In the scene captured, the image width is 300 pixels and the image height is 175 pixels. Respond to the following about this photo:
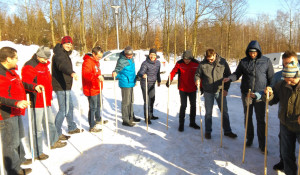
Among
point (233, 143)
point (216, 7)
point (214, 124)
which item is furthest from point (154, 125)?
point (216, 7)

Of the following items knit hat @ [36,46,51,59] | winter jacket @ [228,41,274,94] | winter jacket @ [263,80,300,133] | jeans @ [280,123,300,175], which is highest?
knit hat @ [36,46,51,59]

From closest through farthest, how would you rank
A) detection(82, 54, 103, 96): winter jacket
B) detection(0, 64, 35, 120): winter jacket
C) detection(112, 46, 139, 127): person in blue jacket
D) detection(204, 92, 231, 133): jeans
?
detection(0, 64, 35, 120): winter jacket
detection(204, 92, 231, 133): jeans
detection(82, 54, 103, 96): winter jacket
detection(112, 46, 139, 127): person in blue jacket

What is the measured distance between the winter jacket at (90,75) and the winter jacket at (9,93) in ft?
5.66

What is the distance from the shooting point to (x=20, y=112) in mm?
3078

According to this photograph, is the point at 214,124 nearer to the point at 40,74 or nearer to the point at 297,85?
the point at 297,85

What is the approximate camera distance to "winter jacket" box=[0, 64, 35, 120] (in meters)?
2.73

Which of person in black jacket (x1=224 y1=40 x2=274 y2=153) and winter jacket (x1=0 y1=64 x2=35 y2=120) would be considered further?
person in black jacket (x1=224 y1=40 x2=274 y2=153)

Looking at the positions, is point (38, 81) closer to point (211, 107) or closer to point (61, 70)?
point (61, 70)

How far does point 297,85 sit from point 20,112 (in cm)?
382

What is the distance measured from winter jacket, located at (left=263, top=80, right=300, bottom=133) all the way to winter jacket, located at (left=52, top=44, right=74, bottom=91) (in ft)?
12.0

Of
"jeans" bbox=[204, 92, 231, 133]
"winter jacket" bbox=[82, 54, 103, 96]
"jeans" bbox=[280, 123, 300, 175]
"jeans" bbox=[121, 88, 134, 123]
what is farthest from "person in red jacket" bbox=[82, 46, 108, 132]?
"jeans" bbox=[280, 123, 300, 175]

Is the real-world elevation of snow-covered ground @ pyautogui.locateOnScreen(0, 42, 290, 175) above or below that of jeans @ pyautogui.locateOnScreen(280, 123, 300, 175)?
below

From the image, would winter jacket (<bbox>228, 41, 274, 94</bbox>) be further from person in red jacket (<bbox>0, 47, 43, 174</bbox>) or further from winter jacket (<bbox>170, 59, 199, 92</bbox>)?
person in red jacket (<bbox>0, 47, 43, 174</bbox>)

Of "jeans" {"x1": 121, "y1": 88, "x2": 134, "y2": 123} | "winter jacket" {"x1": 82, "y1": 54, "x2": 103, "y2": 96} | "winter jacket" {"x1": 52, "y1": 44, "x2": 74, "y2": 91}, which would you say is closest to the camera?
"winter jacket" {"x1": 52, "y1": 44, "x2": 74, "y2": 91}
